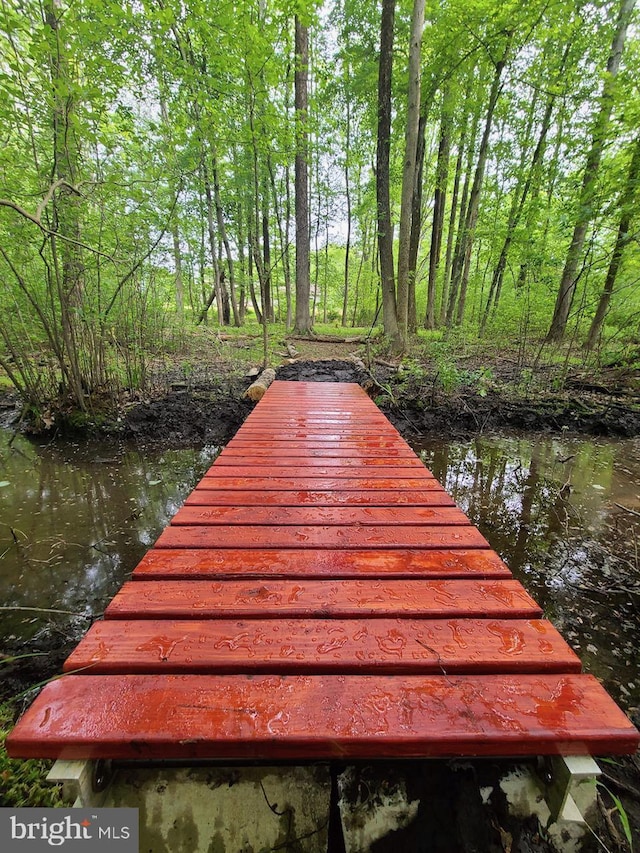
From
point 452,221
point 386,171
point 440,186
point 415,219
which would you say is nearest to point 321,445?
point 386,171

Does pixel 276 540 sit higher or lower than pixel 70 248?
lower

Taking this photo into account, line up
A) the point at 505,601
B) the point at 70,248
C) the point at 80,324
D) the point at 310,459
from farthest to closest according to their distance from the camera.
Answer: the point at 80,324 < the point at 70,248 < the point at 310,459 < the point at 505,601

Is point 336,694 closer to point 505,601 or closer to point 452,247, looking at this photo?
point 505,601

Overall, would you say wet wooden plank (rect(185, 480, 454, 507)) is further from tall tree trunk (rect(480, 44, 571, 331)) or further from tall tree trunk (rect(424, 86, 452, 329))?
tall tree trunk (rect(424, 86, 452, 329))

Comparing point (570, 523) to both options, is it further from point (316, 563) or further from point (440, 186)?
point (440, 186)

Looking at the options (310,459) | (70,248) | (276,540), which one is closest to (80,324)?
(70,248)

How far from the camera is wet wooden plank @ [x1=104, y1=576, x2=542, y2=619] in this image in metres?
1.24

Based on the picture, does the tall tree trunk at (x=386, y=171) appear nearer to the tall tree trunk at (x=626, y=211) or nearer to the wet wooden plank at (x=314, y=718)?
the tall tree trunk at (x=626, y=211)

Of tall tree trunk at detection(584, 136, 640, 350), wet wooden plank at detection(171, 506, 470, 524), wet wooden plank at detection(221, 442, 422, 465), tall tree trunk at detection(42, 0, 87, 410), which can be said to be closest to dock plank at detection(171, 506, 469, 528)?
wet wooden plank at detection(171, 506, 470, 524)

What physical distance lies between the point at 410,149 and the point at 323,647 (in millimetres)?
8440

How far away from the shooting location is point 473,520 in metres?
3.14

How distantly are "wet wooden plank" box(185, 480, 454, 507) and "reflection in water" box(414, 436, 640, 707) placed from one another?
99cm

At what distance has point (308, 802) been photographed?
3.13 feet

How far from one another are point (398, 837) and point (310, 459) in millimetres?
1989
